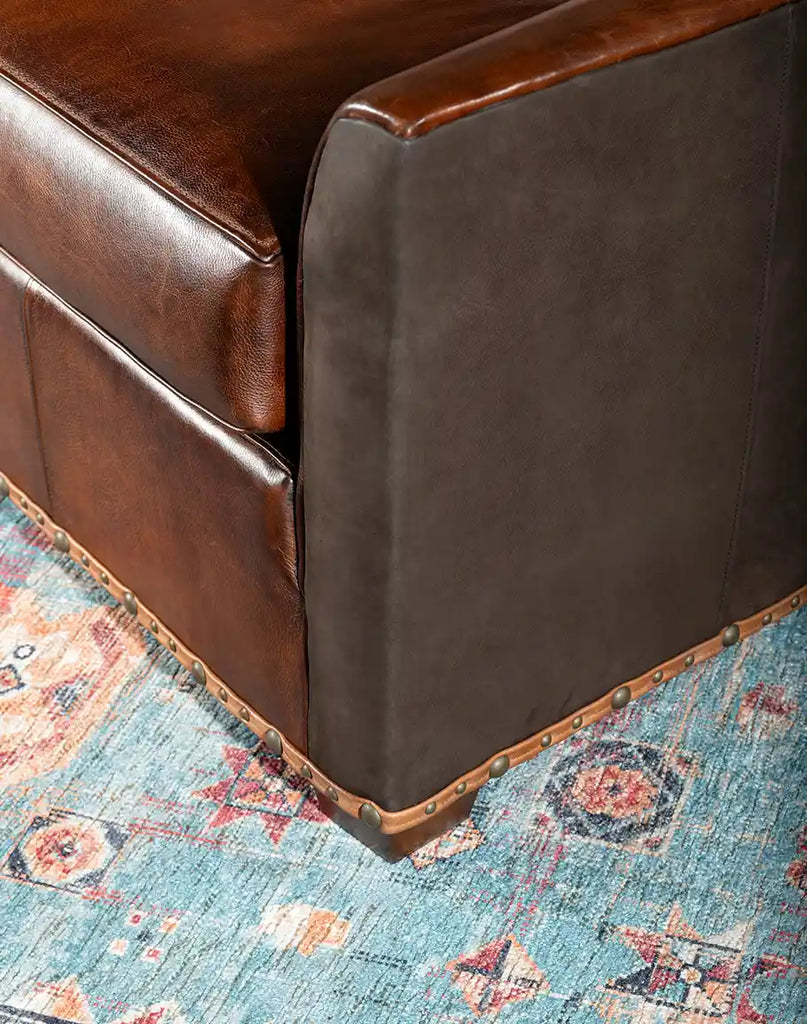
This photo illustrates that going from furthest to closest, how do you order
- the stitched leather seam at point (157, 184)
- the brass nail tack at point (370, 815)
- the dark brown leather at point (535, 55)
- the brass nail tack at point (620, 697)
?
the brass nail tack at point (620, 697)
the brass nail tack at point (370, 815)
the stitched leather seam at point (157, 184)
the dark brown leather at point (535, 55)

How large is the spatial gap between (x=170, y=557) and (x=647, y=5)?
53 cm

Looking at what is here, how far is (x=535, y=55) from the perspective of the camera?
0.91 m

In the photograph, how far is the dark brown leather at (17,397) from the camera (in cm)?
129

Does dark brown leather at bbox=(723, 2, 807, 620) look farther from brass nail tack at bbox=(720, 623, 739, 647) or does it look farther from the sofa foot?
the sofa foot

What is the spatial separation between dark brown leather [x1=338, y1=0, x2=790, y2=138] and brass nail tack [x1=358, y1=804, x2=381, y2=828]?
489 millimetres

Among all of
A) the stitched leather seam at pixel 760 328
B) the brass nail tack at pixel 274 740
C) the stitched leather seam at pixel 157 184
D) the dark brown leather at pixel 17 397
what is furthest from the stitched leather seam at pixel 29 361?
the stitched leather seam at pixel 760 328

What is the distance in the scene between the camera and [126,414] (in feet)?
3.91

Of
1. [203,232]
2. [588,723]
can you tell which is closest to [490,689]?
[588,723]

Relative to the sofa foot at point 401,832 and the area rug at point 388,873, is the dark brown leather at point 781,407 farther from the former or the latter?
the sofa foot at point 401,832

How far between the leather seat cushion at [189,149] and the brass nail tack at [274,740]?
26 centimetres

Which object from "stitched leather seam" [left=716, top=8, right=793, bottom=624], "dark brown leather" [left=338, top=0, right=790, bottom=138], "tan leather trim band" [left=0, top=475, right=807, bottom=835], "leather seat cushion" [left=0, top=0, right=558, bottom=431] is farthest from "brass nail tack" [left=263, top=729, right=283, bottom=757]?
"dark brown leather" [left=338, top=0, right=790, bottom=138]

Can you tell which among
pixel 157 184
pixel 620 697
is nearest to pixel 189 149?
pixel 157 184

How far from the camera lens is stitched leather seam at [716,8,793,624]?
40.9 inches

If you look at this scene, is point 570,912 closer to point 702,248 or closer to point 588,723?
point 588,723
